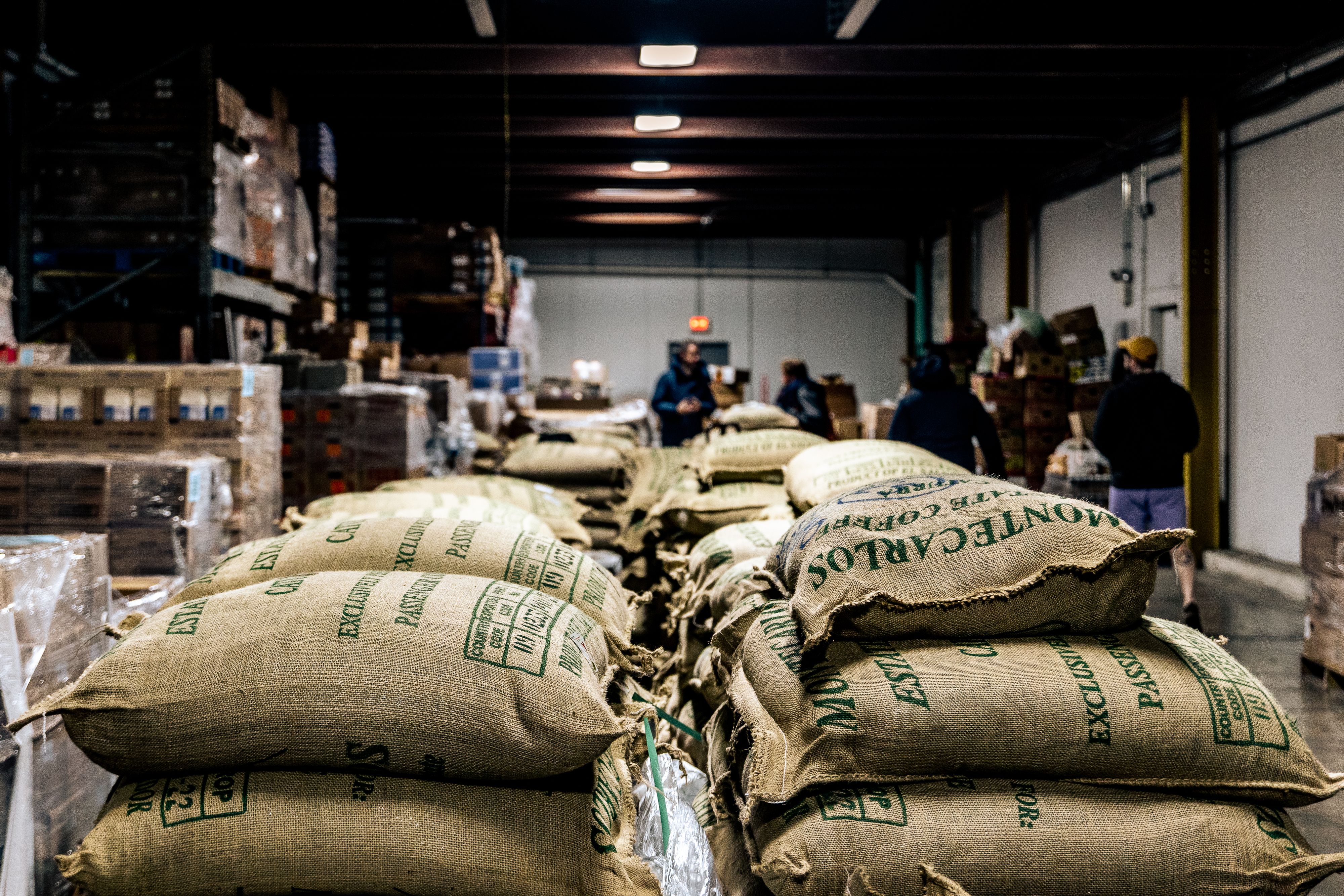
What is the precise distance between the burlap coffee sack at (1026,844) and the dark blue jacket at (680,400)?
246 inches

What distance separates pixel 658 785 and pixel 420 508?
166 centimetres

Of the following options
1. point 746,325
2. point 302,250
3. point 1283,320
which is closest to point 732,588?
point 302,250

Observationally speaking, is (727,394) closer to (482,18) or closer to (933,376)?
(482,18)

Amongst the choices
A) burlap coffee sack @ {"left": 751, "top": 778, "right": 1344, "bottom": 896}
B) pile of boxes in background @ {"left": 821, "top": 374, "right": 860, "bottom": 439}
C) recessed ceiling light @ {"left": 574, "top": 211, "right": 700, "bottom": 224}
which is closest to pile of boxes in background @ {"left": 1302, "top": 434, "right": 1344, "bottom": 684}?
burlap coffee sack @ {"left": 751, "top": 778, "right": 1344, "bottom": 896}

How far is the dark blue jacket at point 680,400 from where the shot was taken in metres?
7.91

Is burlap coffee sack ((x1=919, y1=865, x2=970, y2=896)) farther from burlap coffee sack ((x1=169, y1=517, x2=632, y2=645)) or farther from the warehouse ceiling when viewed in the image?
the warehouse ceiling

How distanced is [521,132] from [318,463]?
5.35 metres

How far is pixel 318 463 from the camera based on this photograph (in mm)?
5273

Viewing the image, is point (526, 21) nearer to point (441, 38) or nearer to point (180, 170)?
point (441, 38)

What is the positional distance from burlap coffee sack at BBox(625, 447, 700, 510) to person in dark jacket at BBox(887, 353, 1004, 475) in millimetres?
1355

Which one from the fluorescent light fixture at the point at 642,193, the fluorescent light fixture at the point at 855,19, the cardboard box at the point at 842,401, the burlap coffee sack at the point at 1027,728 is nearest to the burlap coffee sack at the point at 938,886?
the burlap coffee sack at the point at 1027,728

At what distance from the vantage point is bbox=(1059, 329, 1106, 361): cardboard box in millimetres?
10062

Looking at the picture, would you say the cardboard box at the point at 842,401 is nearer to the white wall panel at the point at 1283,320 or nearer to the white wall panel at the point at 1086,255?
the white wall panel at the point at 1086,255

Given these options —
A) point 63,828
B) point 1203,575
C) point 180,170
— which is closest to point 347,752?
point 63,828
